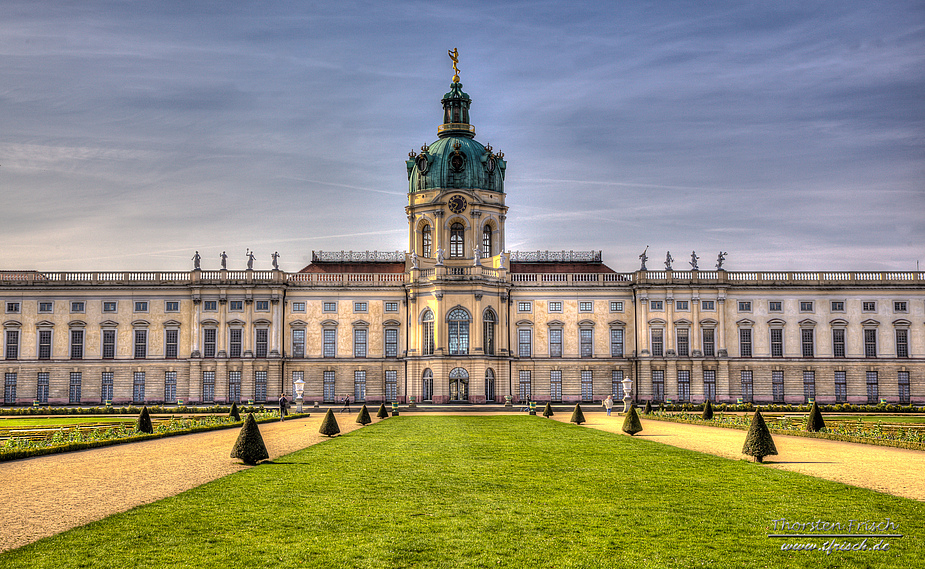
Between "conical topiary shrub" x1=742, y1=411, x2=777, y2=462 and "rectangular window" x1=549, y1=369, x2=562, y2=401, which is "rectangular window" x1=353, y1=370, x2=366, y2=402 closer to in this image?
"rectangular window" x1=549, y1=369, x2=562, y2=401

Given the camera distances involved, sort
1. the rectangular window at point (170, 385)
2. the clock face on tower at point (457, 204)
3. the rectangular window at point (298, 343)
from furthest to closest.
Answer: the clock face on tower at point (457, 204), the rectangular window at point (298, 343), the rectangular window at point (170, 385)

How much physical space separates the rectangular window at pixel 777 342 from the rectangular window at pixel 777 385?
1.45 m

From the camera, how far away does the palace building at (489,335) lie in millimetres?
71875

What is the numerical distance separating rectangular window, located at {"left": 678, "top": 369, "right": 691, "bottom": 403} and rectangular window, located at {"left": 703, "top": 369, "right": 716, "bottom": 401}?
1.31 meters

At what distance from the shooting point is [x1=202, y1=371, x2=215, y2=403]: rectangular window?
238 ft

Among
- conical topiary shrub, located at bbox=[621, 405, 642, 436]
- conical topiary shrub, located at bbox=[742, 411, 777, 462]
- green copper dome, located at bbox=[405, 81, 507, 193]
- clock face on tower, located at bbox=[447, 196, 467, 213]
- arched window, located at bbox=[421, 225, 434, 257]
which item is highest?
green copper dome, located at bbox=[405, 81, 507, 193]

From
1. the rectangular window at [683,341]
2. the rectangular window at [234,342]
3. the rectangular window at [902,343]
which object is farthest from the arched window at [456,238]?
the rectangular window at [902,343]

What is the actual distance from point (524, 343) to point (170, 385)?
30.4m

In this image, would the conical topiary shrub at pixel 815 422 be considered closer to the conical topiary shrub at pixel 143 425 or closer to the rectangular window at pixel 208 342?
the conical topiary shrub at pixel 143 425

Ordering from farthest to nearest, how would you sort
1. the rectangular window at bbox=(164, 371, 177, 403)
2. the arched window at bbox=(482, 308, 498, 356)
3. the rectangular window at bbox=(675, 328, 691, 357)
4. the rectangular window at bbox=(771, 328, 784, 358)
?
the rectangular window at bbox=(164, 371, 177, 403)
the rectangular window at bbox=(675, 328, 691, 357)
the rectangular window at bbox=(771, 328, 784, 358)
the arched window at bbox=(482, 308, 498, 356)

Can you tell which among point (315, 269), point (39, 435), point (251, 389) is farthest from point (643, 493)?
point (315, 269)

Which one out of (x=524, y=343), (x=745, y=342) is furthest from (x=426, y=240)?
(x=745, y=342)

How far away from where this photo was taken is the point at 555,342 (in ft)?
242

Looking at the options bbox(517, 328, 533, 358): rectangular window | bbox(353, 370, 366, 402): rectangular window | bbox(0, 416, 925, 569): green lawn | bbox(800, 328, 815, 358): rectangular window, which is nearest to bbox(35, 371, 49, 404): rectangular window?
bbox(353, 370, 366, 402): rectangular window
